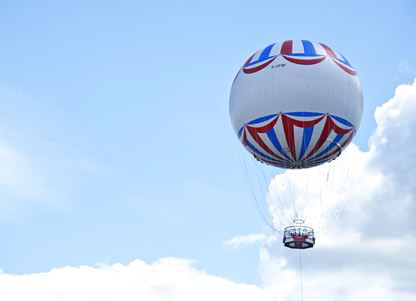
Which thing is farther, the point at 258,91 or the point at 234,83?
the point at 234,83

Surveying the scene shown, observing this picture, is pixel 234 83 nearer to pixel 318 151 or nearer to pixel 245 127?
pixel 245 127

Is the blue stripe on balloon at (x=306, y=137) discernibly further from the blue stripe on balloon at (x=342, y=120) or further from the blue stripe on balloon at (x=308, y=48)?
the blue stripe on balloon at (x=308, y=48)

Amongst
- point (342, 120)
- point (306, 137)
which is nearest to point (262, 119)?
point (306, 137)

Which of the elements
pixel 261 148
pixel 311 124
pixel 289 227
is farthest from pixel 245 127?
pixel 289 227

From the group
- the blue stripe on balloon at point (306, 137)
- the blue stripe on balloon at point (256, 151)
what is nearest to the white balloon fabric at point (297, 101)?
the blue stripe on balloon at point (306, 137)

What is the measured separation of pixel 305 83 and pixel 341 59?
13.8ft

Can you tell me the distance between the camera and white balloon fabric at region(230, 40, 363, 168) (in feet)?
146

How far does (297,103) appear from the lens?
44.3m

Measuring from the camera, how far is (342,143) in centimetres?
4738

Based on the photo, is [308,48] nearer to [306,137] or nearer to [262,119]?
[262,119]

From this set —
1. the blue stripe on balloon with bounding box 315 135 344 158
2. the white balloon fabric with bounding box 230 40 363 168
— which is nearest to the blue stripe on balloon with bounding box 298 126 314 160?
the white balloon fabric with bounding box 230 40 363 168

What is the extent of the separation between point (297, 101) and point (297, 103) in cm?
13

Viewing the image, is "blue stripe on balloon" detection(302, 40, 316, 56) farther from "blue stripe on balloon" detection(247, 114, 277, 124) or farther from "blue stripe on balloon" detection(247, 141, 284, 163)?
"blue stripe on balloon" detection(247, 141, 284, 163)

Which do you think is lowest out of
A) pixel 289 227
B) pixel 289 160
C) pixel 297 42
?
pixel 289 227
